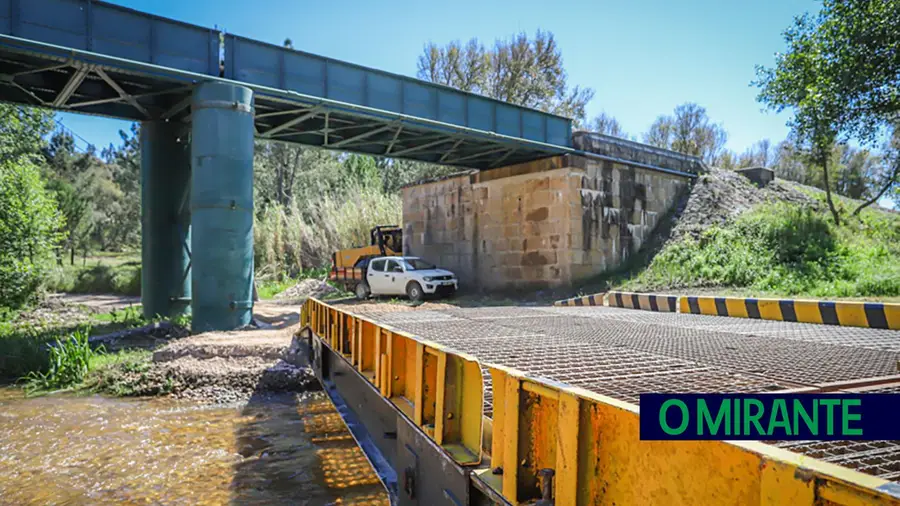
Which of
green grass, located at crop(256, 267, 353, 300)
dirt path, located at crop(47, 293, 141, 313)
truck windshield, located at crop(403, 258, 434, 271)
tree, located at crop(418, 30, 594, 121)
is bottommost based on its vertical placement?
dirt path, located at crop(47, 293, 141, 313)

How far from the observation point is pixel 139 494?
205 inches

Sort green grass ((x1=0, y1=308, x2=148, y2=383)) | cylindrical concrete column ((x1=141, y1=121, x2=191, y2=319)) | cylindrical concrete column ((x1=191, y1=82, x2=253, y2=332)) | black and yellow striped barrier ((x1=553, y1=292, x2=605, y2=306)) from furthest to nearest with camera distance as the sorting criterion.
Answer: cylindrical concrete column ((x1=141, y1=121, x2=191, y2=319)) < cylindrical concrete column ((x1=191, y1=82, x2=253, y2=332)) < green grass ((x1=0, y1=308, x2=148, y2=383)) < black and yellow striped barrier ((x1=553, y1=292, x2=605, y2=306))

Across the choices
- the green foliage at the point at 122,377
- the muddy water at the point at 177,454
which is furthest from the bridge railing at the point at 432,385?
the green foliage at the point at 122,377

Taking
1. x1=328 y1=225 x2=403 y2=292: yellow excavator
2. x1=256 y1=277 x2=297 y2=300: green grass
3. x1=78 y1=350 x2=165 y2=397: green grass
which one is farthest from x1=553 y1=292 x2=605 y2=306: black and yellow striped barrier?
x1=256 y1=277 x2=297 y2=300: green grass

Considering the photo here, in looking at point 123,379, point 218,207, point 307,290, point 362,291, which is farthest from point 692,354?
point 307,290

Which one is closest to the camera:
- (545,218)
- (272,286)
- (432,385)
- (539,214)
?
(432,385)

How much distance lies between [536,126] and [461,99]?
295 cm

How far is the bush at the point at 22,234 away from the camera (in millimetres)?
17469

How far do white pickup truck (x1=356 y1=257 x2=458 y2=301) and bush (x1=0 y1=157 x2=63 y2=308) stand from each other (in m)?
11.0

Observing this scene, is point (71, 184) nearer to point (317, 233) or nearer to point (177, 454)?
point (317, 233)

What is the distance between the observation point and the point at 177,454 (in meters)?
6.30

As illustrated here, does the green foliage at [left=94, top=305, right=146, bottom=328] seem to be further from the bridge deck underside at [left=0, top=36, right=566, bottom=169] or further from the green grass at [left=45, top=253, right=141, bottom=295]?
the green grass at [left=45, top=253, right=141, bottom=295]

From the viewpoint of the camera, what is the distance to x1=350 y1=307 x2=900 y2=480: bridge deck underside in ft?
8.84

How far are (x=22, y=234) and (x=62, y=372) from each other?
11.2 meters
